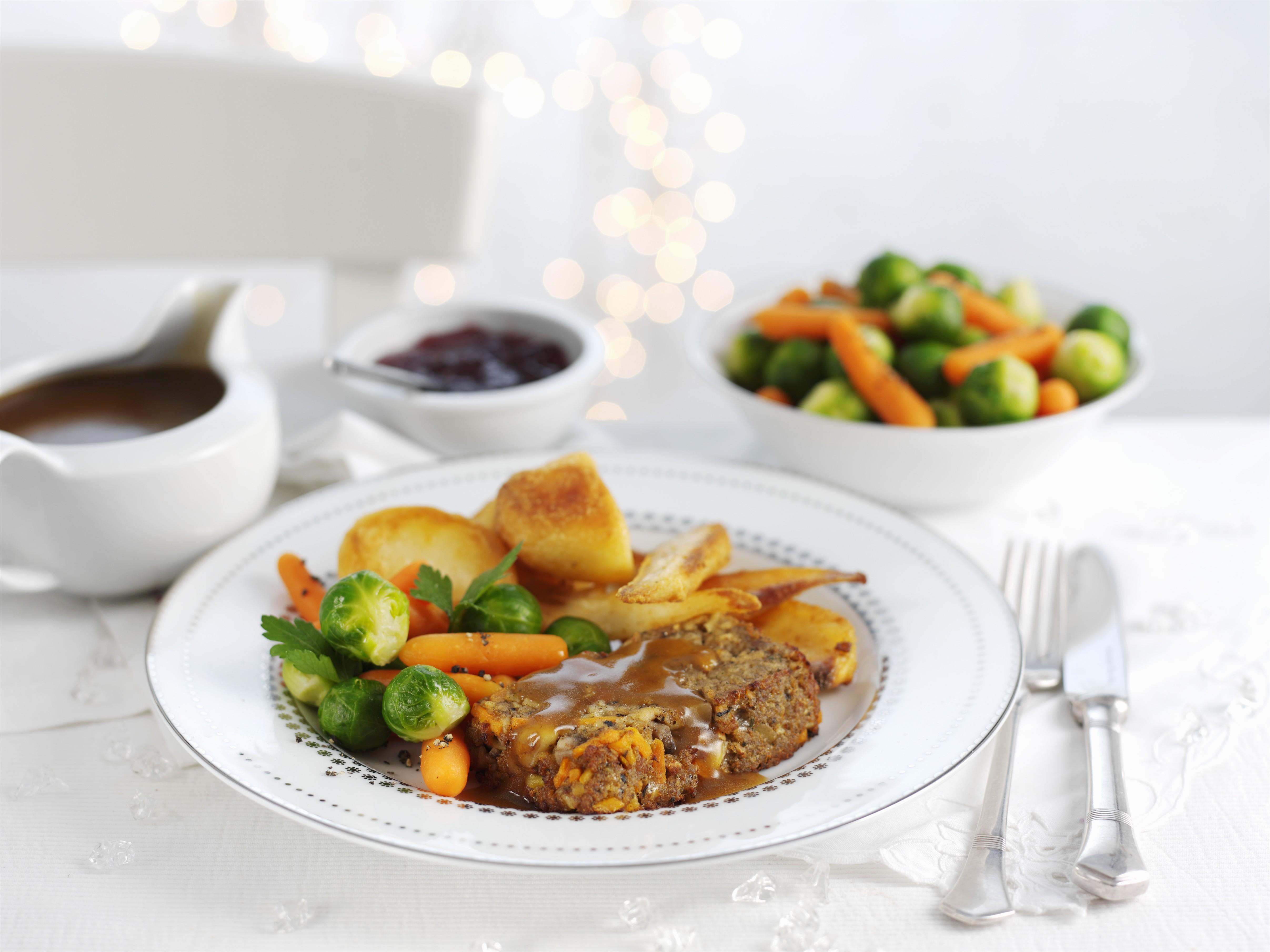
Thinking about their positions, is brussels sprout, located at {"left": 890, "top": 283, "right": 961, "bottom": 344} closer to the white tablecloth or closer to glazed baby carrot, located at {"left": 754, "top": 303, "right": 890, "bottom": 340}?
glazed baby carrot, located at {"left": 754, "top": 303, "right": 890, "bottom": 340}

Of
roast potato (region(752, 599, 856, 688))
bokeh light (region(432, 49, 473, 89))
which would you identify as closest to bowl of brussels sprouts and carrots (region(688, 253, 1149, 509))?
roast potato (region(752, 599, 856, 688))

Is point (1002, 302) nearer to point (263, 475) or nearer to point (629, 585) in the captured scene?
point (629, 585)

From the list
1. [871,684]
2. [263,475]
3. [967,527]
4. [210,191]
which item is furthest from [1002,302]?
[210,191]

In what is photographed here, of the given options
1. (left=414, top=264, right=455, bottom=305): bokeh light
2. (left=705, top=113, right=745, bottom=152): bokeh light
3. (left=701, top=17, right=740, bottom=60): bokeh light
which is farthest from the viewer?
(left=414, top=264, right=455, bottom=305): bokeh light

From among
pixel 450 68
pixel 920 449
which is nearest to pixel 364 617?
pixel 920 449

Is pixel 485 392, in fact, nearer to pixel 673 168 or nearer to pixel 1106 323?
pixel 1106 323
